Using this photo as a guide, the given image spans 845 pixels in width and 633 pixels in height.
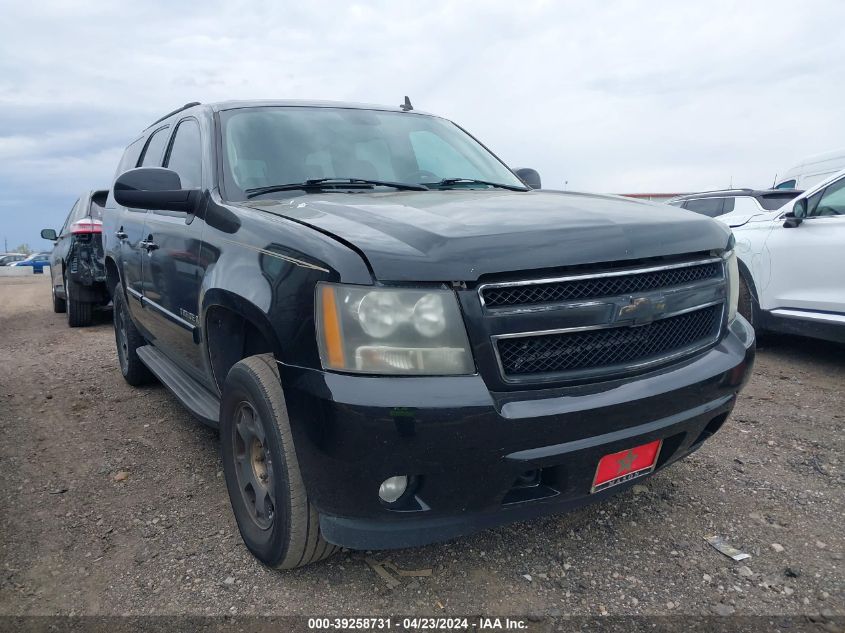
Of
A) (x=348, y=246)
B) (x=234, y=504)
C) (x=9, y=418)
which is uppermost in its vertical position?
(x=348, y=246)

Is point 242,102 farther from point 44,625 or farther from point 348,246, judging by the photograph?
point 44,625

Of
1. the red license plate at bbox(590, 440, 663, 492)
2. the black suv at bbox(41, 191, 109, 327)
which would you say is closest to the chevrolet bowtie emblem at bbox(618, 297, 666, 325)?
the red license plate at bbox(590, 440, 663, 492)

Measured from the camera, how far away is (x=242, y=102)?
3252 mm

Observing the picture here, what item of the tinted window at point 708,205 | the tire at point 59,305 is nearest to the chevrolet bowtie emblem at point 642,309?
the tinted window at point 708,205

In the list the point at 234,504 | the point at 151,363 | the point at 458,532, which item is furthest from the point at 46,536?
the point at 458,532

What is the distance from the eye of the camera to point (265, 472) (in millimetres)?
2307

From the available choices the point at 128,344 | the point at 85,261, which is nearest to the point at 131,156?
the point at 128,344

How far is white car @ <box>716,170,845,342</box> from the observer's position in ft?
15.5

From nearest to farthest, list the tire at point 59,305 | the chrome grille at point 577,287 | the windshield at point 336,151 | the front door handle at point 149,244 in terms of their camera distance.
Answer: the chrome grille at point 577,287 < the windshield at point 336,151 < the front door handle at point 149,244 < the tire at point 59,305

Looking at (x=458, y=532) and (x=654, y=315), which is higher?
(x=654, y=315)

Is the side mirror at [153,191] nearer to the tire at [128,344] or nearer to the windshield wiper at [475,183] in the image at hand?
the windshield wiper at [475,183]

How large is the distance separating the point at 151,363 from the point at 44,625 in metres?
2.03

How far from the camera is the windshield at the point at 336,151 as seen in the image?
2879 millimetres

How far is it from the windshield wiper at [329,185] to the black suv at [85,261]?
5.35 metres
